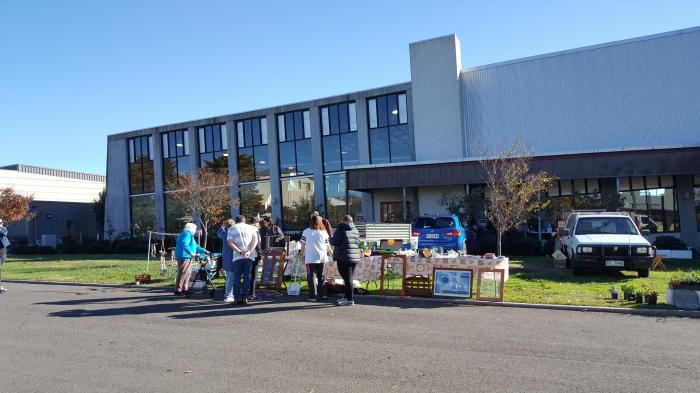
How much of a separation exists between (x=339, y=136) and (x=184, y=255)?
23280 mm

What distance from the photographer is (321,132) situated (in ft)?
114

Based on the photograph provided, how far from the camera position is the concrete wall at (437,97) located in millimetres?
28953

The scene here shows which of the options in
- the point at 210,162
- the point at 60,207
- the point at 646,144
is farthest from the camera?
the point at 60,207

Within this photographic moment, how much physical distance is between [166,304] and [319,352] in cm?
526

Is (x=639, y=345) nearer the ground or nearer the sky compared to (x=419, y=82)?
nearer the ground

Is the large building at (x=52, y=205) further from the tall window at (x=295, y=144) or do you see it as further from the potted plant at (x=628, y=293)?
the potted plant at (x=628, y=293)

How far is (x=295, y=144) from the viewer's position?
117 feet

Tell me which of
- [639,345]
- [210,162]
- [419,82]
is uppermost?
[419,82]

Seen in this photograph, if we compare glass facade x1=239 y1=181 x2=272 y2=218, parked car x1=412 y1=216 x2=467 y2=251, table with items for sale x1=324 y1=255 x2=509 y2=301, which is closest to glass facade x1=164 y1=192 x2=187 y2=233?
glass facade x1=239 y1=181 x2=272 y2=218

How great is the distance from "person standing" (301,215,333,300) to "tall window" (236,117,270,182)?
26.0 metres

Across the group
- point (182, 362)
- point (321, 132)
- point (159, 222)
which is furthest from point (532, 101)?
point (159, 222)

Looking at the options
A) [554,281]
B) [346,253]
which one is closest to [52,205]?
[346,253]

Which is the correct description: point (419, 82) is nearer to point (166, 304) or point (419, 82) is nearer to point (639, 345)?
point (166, 304)

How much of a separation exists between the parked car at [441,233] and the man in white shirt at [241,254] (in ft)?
27.3
